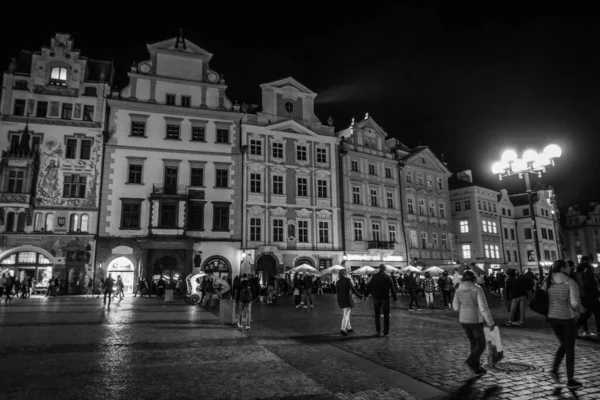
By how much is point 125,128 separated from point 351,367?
32.8 metres

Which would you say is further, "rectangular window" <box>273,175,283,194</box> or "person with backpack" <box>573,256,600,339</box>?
"rectangular window" <box>273,175,283,194</box>

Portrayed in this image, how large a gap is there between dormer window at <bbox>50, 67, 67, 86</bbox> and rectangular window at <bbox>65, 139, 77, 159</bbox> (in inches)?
191

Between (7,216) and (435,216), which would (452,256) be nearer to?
(435,216)

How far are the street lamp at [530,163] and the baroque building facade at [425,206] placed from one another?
30299mm

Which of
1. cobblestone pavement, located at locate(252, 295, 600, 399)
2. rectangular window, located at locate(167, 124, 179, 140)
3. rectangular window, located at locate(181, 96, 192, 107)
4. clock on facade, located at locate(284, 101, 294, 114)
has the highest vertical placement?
clock on facade, located at locate(284, 101, 294, 114)

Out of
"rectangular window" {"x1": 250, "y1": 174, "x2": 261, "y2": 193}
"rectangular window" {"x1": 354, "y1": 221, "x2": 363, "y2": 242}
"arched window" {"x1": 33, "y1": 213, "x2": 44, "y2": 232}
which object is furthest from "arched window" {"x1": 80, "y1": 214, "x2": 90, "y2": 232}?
"rectangular window" {"x1": 354, "y1": 221, "x2": 363, "y2": 242}

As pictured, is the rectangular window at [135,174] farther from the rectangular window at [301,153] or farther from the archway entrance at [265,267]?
the rectangular window at [301,153]

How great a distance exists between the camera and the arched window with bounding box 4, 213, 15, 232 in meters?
32.5

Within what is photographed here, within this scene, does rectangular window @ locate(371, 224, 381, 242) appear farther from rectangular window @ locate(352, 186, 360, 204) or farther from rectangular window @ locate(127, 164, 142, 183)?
rectangular window @ locate(127, 164, 142, 183)

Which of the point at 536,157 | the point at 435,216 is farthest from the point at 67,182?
the point at 435,216

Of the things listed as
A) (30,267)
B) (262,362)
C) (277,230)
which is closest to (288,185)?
(277,230)

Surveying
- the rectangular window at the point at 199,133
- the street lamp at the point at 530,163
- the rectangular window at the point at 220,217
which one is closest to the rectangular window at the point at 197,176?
the rectangular window at the point at 220,217

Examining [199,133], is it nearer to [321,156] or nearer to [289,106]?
[289,106]

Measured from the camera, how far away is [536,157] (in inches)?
595
